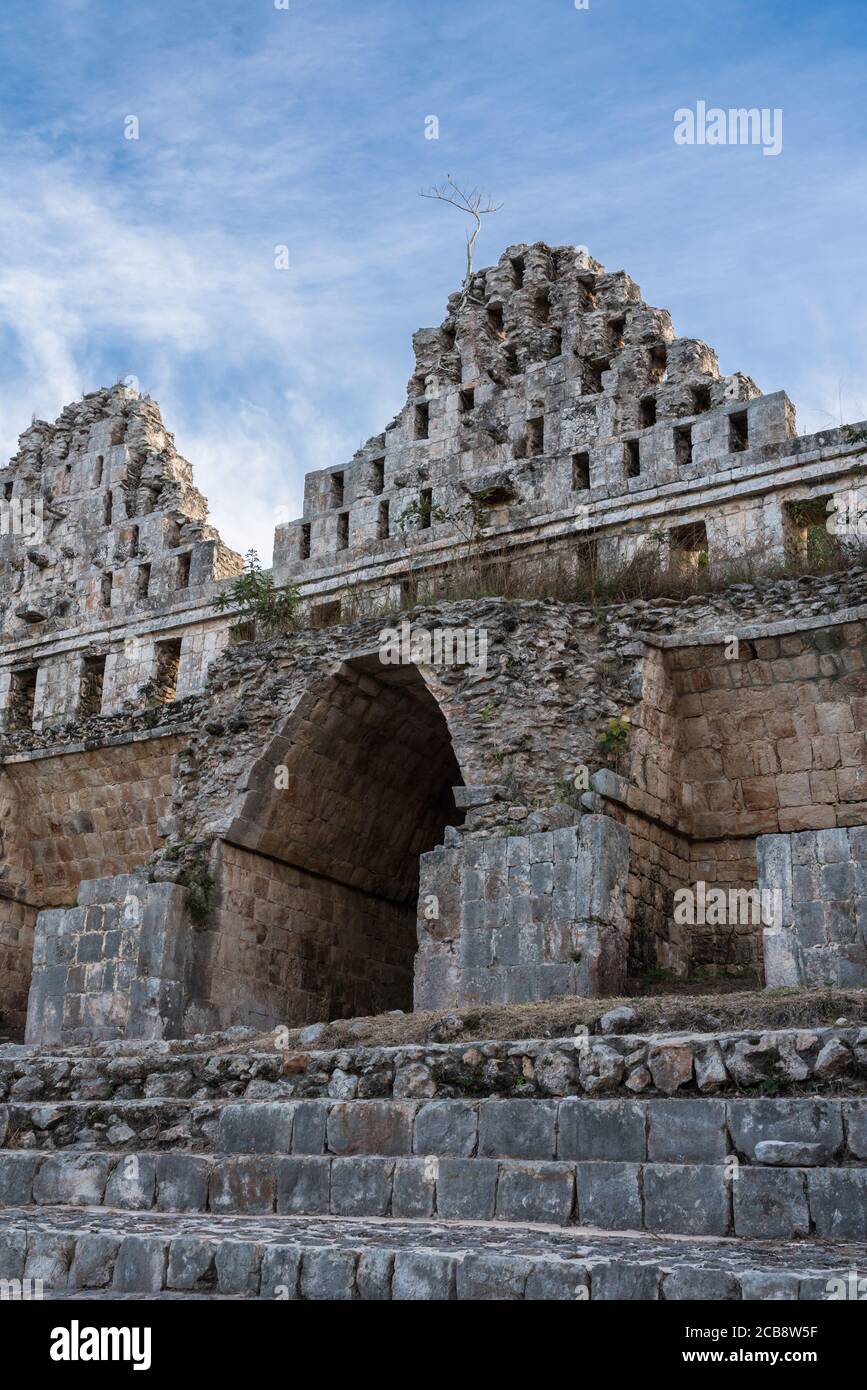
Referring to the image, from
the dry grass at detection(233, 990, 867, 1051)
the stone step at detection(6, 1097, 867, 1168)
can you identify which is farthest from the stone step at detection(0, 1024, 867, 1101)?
the dry grass at detection(233, 990, 867, 1051)

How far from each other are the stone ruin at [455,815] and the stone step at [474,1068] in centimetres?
3

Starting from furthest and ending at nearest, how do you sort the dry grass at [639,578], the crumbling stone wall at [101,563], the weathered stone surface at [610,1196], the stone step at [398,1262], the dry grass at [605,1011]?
the crumbling stone wall at [101,563] → the dry grass at [639,578] → the dry grass at [605,1011] → the weathered stone surface at [610,1196] → the stone step at [398,1262]

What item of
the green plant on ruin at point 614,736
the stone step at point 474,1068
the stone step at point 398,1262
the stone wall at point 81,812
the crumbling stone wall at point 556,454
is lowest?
the stone step at point 398,1262

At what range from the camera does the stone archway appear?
16.7 metres

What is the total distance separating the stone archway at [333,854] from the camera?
16.7m

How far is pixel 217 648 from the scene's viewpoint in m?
24.7

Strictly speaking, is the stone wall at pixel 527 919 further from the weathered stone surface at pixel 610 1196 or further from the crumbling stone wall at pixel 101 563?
the crumbling stone wall at pixel 101 563

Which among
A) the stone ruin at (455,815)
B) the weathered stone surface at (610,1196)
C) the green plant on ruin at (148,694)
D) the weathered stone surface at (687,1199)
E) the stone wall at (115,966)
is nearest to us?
the weathered stone surface at (687,1199)

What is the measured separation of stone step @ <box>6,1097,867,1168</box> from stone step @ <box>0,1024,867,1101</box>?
7.7 inches

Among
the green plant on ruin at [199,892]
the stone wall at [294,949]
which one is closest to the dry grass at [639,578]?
the stone wall at [294,949]

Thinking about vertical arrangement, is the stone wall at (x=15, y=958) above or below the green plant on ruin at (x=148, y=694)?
below

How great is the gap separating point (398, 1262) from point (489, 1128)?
191 centimetres

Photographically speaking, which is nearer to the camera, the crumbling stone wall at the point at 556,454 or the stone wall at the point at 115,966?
the stone wall at the point at 115,966

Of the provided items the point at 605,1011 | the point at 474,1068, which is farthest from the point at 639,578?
the point at 474,1068
